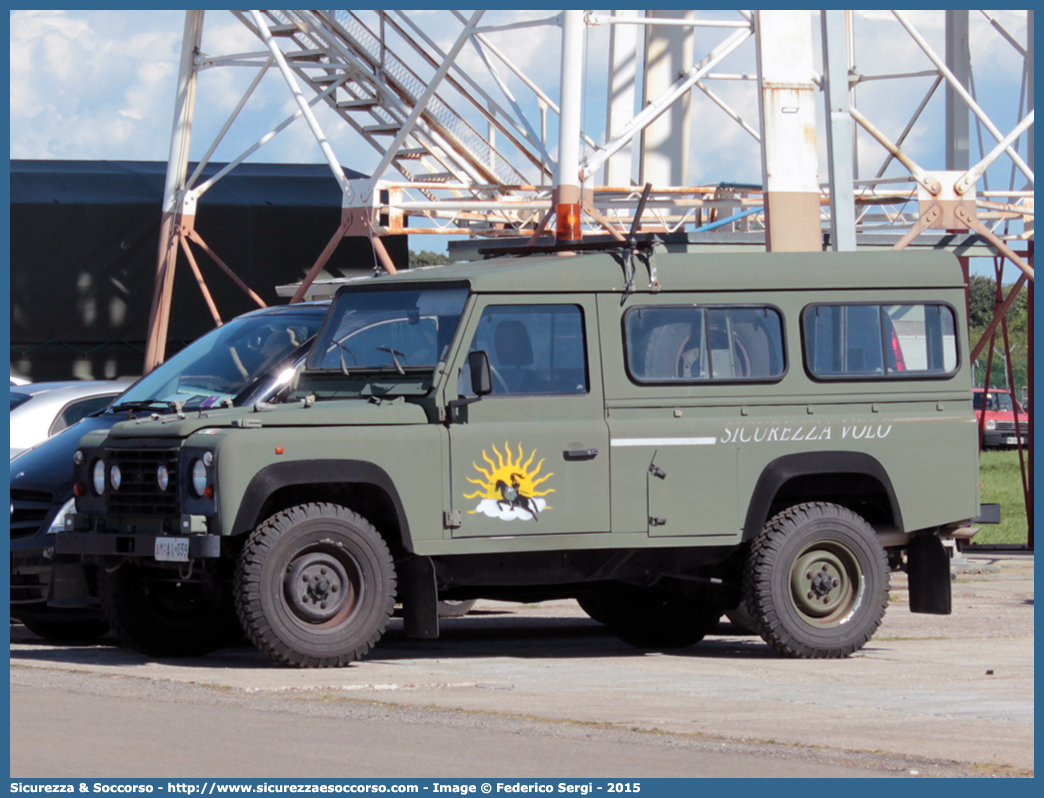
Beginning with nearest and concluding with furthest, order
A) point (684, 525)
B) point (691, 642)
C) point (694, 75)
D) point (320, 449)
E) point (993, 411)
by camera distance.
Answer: point (320, 449) < point (684, 525) < point (691, 642) < point (694, 75) < point (993, 411)

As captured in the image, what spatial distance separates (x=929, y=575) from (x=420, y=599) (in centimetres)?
356

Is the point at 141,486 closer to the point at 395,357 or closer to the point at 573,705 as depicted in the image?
the point at 395,357

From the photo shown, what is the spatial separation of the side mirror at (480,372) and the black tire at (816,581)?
2.18 metres

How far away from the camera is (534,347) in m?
10.1

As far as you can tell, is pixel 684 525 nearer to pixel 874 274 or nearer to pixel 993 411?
pixel 874 274

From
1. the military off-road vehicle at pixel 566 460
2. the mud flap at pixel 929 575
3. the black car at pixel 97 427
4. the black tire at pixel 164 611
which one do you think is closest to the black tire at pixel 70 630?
the black car at pixel 97 427

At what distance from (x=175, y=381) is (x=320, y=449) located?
8.57ft

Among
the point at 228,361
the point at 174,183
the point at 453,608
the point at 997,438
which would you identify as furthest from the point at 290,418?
the point at 997,438

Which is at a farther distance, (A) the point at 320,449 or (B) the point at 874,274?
(B) the point at 874,274

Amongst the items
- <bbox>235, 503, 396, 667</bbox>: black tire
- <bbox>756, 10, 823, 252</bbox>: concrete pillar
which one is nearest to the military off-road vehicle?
<bbox>235, 503, 396, 667</bbox>: black tire

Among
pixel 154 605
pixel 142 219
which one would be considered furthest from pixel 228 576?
pixel 142 219

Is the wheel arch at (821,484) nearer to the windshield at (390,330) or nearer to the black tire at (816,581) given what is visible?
the black tire at (816,581)

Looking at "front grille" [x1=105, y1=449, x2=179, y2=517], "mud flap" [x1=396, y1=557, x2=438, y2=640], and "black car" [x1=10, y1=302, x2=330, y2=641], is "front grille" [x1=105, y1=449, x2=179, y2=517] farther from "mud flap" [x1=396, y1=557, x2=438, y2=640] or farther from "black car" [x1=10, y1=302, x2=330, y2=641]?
"mud flap" [x1=396, y1=557, x2=438, y2=640]

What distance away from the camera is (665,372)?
1024cm
